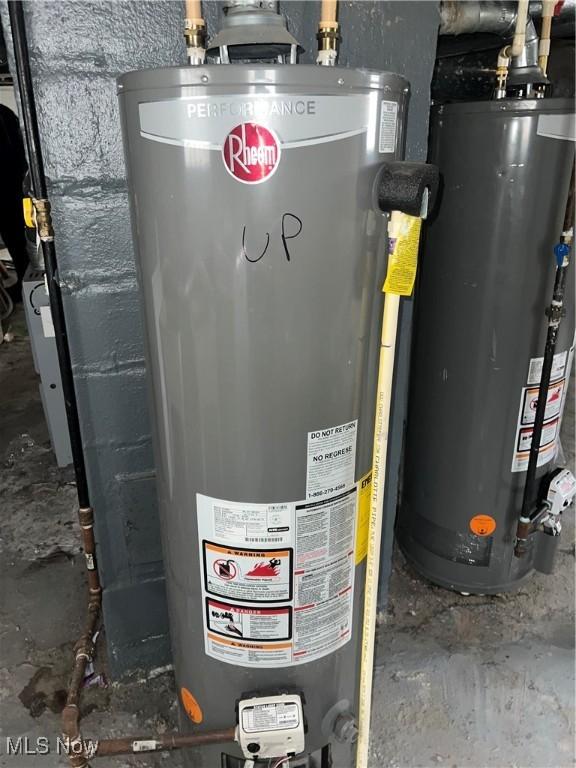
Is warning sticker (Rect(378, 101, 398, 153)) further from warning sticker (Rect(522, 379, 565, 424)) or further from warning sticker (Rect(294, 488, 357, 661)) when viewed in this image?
warning sticker (Rect(522, 379, 565, 424))

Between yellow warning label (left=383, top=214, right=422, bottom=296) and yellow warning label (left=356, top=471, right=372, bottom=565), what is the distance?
301mm

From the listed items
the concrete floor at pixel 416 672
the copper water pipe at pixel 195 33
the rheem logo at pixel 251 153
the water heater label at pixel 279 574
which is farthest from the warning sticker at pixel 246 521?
the concrete floor at pixel 416 672

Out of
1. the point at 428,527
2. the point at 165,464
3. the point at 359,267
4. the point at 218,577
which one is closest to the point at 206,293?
the point at 359,267

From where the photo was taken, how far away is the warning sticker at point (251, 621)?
0.94 m

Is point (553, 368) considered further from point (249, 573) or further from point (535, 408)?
point (249, 573)

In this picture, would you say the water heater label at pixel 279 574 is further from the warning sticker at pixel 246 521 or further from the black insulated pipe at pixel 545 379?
the black insulated pipe at pixel 545 379

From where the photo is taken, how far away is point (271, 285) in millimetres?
764

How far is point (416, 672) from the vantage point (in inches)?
60.1

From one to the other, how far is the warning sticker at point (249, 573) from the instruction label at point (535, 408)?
0.86 meters

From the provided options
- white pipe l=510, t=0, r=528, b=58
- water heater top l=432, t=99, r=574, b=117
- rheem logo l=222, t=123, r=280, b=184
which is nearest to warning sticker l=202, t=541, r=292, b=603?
rheem logo l=222, t=123, r=280, b=184

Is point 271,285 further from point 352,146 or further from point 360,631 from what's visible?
point 360,631

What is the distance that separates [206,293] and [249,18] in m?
0.35

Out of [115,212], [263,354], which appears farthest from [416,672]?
[115,212]

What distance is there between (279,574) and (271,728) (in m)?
0.24
